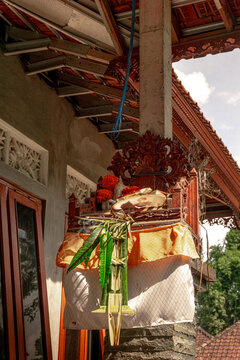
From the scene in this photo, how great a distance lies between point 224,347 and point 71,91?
8608mm

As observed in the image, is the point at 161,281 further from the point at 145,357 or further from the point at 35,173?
the point at 35,173

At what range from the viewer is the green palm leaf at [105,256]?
2.84m

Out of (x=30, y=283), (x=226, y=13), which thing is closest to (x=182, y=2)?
(x=226, y=13)

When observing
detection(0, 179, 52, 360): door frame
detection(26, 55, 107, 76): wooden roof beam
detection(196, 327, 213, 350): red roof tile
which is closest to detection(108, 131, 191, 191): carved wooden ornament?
detection(0, 179, 52, 360): door frame

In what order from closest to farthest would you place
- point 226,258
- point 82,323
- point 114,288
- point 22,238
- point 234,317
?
point 114,288 → point 82,323 → point 22,238 → point 234,317 → point 226,258

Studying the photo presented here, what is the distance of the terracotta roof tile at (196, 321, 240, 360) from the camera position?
40.5 feet

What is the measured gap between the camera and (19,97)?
6.18 m

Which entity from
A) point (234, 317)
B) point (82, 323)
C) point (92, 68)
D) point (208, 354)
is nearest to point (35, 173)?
point (92, 68)

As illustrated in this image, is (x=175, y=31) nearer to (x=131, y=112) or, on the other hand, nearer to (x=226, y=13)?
(x=226, y=13)

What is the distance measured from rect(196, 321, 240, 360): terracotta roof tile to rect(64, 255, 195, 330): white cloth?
9.83 meters

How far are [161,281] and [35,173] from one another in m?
3.68

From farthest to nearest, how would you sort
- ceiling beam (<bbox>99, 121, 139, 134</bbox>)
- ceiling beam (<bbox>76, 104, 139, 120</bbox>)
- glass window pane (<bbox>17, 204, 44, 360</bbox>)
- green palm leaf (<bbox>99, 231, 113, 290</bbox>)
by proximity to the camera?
ceiling beam (<bbox>99, 121, 139, 134</bbox>) < ceiling beam (<bbox>76, 104, 139, 120</bbox>) < glass window pane (<bbox>17, 204, 44, 360</bbox>) < green palm leaf (<bbox>99, 231, 113, 290</bbox>)

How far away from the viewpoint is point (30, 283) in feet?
18.7

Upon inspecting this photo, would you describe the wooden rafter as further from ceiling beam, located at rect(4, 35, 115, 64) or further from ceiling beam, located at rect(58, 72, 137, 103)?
ceiling beam, located at rect(4, 35, 115, 64)
